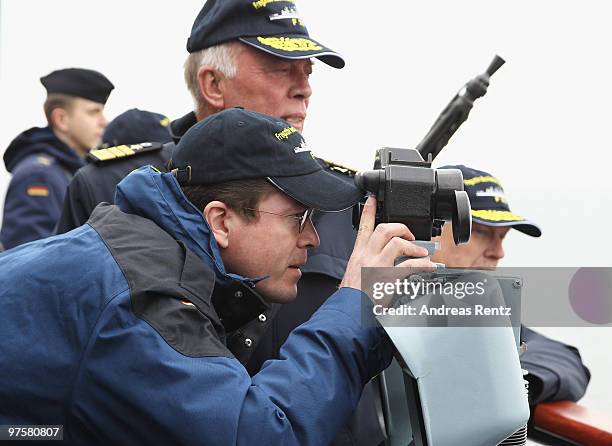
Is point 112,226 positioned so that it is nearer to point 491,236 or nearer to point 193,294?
point 193,294

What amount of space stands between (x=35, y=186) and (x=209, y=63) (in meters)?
1.49

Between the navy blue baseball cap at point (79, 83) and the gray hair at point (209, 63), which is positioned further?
the navy blue baseball cap at point (79, 83)

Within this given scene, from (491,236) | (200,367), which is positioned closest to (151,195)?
(200,367)

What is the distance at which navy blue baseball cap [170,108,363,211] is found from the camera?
1.47 m

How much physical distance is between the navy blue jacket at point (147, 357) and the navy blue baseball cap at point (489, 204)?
1.43 meters

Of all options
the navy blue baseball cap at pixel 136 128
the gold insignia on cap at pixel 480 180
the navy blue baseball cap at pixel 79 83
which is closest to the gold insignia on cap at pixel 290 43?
the gold insignia on cap at pixel 480 180

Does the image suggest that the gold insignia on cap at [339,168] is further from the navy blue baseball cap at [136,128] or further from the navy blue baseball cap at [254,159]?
the navy blue baseball cap at [136,128]

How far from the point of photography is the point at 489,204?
2.73 metres

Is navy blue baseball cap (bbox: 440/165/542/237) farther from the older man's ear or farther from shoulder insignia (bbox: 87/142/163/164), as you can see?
the older man's ear

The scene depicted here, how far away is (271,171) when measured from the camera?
148 cm

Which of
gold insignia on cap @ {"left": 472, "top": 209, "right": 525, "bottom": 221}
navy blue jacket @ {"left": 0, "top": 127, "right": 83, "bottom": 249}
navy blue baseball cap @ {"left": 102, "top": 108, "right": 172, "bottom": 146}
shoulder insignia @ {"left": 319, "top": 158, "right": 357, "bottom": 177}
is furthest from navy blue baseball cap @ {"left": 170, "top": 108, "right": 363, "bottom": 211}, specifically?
navy blue jacket @ {"left": 0, "top": 127, "right": 83, "bottom": 249}

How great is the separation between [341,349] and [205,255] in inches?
10.8

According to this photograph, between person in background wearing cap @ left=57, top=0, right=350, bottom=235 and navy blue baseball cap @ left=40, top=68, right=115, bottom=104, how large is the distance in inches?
71.4

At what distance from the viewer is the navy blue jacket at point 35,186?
339 centimetres
